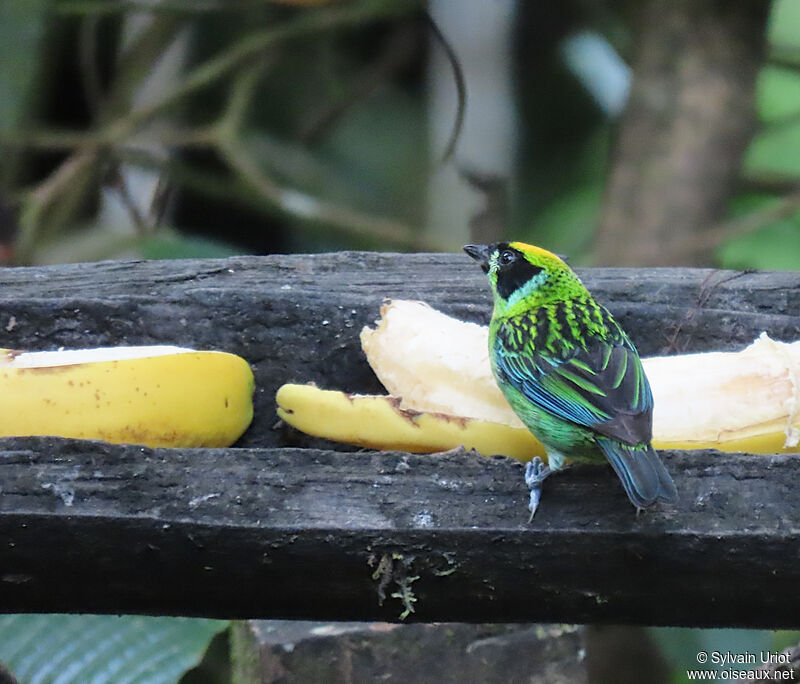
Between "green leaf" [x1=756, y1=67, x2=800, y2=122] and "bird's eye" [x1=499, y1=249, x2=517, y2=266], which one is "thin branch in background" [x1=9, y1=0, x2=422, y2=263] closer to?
"bird's eye" [x1=499, y1=249, x2=517, y2=266]

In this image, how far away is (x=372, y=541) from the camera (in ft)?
4.91

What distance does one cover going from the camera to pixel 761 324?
7.18ft

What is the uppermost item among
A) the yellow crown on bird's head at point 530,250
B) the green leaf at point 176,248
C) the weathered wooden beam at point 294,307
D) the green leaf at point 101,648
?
the green leaf at point 176,248

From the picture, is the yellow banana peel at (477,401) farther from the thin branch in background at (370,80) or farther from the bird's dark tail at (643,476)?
the thin branch in background at (370,80)

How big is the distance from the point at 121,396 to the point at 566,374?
0.75 m

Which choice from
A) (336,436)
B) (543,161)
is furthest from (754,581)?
(543,161)

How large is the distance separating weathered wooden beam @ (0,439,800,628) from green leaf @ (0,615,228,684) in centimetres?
106

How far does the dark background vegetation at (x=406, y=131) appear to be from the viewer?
4254mm

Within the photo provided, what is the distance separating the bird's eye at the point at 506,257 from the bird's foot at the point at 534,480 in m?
0.68

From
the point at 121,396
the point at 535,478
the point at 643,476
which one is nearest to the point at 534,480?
the point at 535,478

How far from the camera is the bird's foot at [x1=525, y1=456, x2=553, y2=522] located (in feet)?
5.01

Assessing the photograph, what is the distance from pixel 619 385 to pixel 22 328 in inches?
45.1

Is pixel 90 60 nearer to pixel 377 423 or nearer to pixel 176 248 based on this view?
pixel 176 248

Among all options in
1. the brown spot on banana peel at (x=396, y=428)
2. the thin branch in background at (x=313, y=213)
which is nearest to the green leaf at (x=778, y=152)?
the thin branch in background at (x=313, y=213)
